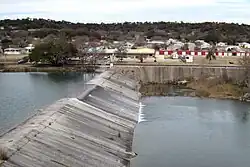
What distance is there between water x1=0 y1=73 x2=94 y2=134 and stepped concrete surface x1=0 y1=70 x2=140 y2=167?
318cm

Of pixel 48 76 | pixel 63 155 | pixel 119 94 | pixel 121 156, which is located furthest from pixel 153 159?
pixel 48 76

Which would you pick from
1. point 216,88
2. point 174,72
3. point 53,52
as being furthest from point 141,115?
point 53,52

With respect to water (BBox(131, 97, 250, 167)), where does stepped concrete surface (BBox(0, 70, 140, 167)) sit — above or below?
above

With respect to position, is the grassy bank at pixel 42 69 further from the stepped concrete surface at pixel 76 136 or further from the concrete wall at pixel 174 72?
the stepped concrete surface at pixel 76 136

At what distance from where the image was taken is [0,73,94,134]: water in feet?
97.0

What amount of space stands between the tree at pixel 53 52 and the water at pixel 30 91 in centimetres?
562

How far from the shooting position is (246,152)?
73.3 feet

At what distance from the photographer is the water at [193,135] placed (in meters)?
20.7

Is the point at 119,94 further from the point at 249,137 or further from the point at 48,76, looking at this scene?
the point at 48,76

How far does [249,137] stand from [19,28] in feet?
421

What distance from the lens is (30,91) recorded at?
41906 millimetres

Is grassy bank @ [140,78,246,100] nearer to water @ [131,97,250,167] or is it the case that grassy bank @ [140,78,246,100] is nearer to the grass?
water @ [131,97,250,167]

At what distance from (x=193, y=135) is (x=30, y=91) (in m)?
20.6

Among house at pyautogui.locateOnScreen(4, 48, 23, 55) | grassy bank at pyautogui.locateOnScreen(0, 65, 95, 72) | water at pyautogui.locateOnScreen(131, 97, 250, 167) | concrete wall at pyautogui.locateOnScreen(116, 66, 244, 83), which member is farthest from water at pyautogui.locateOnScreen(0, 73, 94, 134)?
house at pyautogui.locateOnScreen(4, 48, 23, 55)
